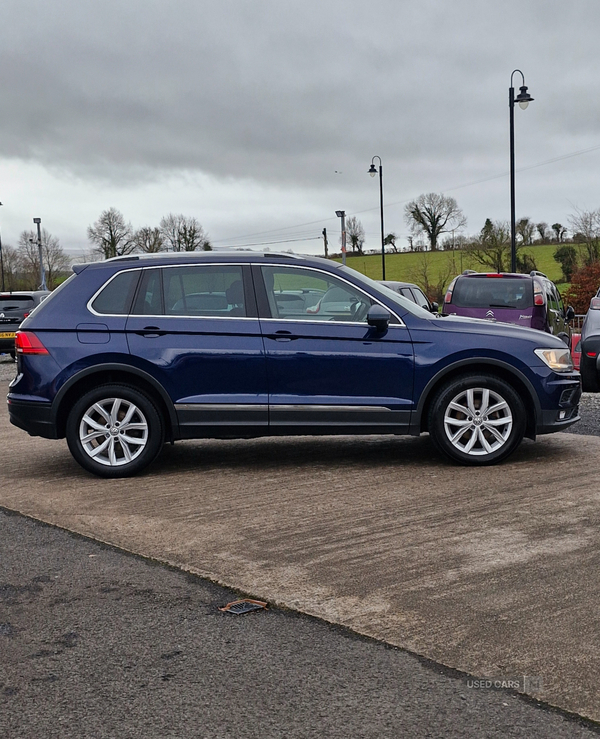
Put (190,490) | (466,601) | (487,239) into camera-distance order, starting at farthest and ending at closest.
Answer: (487,239)
(190,490)
(466,601)

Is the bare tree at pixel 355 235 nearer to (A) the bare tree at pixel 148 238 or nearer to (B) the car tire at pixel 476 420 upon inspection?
(A) the bare tree at pixel 148 238

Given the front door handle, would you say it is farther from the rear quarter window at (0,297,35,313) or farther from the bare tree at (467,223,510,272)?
the bare tree at (467,223,510,272)

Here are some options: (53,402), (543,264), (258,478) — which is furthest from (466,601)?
(543,264)

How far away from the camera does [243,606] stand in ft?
14.2

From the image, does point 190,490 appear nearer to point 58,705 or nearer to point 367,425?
point 367,425

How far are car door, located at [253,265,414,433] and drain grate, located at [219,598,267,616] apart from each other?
10.5 feet

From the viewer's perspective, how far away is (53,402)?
24.6 ft

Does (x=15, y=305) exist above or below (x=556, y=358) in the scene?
above

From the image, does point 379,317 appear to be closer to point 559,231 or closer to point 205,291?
point 205,291

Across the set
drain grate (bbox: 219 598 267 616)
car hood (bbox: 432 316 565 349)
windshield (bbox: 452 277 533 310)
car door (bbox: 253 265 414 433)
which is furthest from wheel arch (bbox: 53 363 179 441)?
windshield (bbox: 452 277 533 310)

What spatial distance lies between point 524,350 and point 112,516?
146 inches

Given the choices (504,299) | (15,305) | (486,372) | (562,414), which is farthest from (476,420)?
(15,305)

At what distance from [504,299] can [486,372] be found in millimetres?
8179

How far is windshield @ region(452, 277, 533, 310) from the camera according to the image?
1551 centimetres
